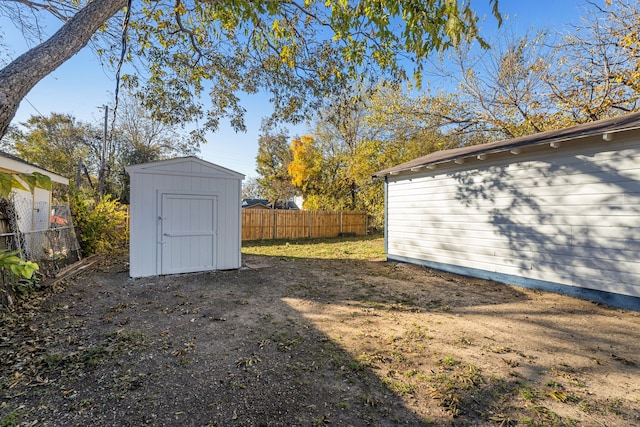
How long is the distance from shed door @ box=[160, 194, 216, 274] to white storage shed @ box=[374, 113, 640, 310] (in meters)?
5.20

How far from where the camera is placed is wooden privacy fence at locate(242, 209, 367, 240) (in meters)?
13.5

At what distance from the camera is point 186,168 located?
6.18 metres

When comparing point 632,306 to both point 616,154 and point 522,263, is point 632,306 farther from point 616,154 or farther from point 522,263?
point 616,154

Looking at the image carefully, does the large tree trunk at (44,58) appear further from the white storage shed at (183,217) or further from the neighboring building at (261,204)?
the neighboring building at (261,204)

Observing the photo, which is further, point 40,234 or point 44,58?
point 40,234

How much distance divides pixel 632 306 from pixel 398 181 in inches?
208

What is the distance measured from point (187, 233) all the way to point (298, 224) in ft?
28.5

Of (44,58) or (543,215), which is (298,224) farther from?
(44,58)

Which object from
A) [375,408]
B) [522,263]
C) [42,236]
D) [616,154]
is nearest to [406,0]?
[375,408]

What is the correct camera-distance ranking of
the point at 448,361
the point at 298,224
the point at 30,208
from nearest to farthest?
the point at 448,361
the point at 30,208
the point at 298,224

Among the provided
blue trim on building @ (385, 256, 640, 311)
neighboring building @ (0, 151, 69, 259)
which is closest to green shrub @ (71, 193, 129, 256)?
neighboring building @ (0, 151, 69, 259)

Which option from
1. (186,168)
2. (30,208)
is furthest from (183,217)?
(30,208)

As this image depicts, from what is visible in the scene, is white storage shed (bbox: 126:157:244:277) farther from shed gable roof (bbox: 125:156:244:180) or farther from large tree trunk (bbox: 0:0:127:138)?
large tree trunk (bbox: 0:0:127:138)

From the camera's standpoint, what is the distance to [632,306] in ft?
13.8
